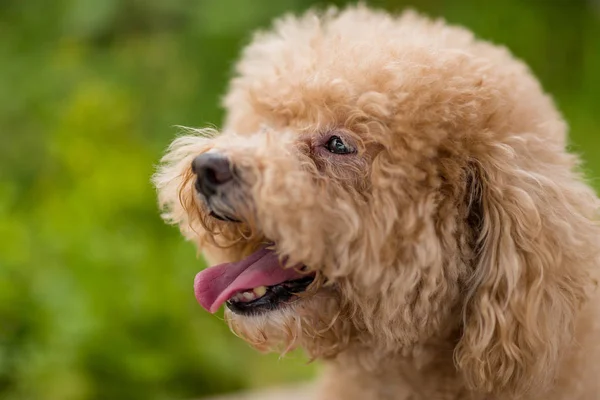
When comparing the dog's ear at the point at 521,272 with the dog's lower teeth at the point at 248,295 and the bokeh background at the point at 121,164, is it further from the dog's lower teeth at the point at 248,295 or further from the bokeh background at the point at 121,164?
the bokeh background at the point at 121,164

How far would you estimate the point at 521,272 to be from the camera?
1.45 metres

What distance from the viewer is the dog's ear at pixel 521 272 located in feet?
4.72

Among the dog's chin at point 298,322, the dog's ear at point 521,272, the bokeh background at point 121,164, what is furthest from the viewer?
the bokeh background at point 121,164

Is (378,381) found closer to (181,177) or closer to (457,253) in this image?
(457,253)

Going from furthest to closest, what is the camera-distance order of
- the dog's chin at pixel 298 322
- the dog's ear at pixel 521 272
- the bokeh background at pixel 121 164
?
the bokeh background at pixel 121 164
the dog's chin at pixel 298 322
the dog's ear at pixel 521 272

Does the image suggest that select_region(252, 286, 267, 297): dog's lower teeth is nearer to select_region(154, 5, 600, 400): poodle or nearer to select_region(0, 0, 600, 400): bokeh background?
select_region(154, 5, 600, 400): poodle

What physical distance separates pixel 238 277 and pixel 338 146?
0.33 metres

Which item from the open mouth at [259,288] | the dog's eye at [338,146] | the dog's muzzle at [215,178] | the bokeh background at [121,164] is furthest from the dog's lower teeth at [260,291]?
the bokeh background at [121,164]

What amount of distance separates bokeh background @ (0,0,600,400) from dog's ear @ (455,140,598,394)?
0.63 meters

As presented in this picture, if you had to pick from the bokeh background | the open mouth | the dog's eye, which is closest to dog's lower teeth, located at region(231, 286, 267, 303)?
the open mouth

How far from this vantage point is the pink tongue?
5.17 ft

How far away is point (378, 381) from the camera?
5.49 feet

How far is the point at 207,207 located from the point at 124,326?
1358 mm

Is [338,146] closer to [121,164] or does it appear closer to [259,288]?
[259,288]
